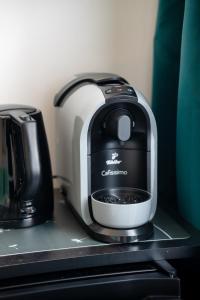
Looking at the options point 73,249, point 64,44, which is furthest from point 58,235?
point 64,44

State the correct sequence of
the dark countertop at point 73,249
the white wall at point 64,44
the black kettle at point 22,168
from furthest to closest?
the white wall at point 64,44, the black kettle at point 22,168, the dark countertop at point 73,249

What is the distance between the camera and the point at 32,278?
3.09 feet

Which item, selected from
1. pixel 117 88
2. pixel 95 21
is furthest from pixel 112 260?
pixel 95 21

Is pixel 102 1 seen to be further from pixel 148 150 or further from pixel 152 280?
pixel 152 280

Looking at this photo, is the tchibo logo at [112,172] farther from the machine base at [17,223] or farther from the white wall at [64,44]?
the white wall at [64,44]

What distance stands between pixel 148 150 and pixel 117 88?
0.15 metres

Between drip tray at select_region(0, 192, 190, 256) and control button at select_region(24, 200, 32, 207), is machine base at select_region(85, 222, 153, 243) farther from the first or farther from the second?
control button at select_region(24, 200, 32, 207)

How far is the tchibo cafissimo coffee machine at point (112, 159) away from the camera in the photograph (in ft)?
3.31

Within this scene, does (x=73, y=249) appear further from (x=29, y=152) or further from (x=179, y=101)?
(x=179, y=101)

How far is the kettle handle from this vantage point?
1017 mm

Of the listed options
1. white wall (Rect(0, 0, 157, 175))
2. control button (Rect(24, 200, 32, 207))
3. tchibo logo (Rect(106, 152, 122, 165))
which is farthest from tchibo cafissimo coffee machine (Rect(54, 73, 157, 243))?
white wall (Rect(0, 0, 157, 175))

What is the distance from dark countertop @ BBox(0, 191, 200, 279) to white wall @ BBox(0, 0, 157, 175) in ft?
1.17

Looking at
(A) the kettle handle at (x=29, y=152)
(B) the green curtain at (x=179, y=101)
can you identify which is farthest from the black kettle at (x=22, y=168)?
(B) the green curtain at (x=179, y=101)

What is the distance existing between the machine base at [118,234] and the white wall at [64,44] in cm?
39
